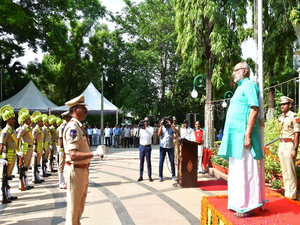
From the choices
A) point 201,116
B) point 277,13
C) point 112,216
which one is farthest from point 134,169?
point 201,116

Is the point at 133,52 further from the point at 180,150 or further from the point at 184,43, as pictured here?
A: the point at 180,150

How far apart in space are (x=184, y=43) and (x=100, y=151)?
11.4 meters

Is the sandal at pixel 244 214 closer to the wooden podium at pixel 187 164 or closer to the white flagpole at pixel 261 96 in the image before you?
the white flagpole at pixel 261 96

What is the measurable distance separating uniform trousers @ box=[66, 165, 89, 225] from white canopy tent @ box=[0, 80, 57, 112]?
1827cm

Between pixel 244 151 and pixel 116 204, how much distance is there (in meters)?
3.44

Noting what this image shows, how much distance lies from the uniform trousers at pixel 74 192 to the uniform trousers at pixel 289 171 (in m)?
4.12

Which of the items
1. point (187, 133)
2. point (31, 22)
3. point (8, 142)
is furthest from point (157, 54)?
point (8, 142)

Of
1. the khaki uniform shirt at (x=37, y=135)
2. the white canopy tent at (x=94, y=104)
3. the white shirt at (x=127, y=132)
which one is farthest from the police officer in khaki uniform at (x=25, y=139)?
the white shirt at (x=127, y=132)

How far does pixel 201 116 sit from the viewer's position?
1234 inches

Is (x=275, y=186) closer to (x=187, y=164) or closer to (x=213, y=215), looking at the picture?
(x=187, y=164)

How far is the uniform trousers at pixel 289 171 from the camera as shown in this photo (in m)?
5.72

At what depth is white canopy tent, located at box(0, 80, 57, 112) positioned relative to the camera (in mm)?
20812

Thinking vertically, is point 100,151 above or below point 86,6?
below

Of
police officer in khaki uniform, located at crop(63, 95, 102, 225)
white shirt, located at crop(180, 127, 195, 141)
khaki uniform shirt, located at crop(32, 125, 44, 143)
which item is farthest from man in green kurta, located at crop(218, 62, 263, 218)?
khaki uniform shirt, located at crop(32, 125, 44, 143)
